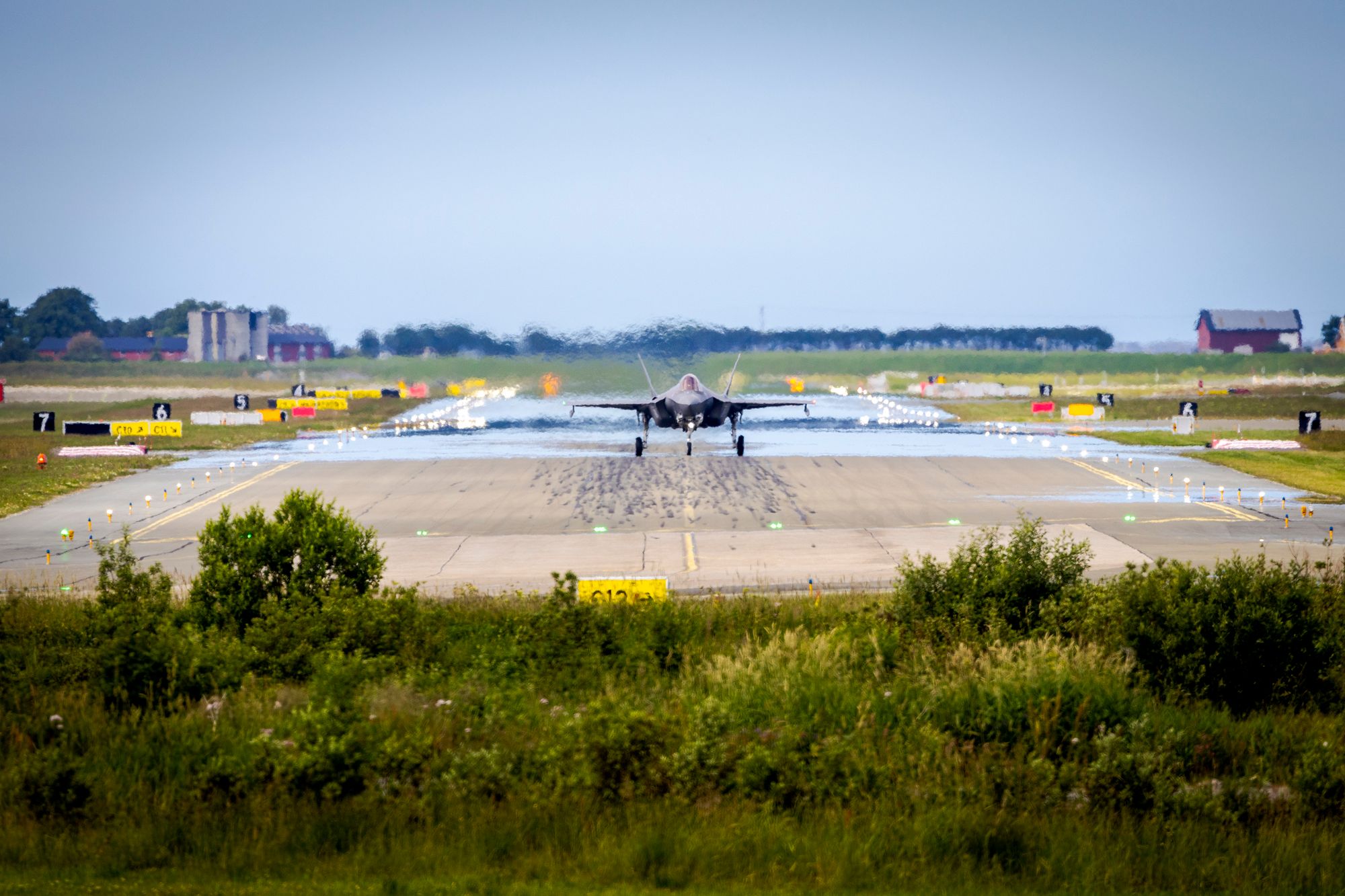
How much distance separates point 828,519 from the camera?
36.1 meters

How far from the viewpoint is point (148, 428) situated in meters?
65.5

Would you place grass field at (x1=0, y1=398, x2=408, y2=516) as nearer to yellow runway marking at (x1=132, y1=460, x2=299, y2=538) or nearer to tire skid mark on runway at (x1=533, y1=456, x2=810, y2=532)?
yellow runway marking at (x1=132, y1=460, x2=299, y2=538)

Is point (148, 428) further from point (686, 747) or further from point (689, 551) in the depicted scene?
point (686, 747)

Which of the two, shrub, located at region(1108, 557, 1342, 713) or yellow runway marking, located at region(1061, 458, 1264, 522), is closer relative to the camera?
shrub, located at region(1108, 557, 1342, 713)

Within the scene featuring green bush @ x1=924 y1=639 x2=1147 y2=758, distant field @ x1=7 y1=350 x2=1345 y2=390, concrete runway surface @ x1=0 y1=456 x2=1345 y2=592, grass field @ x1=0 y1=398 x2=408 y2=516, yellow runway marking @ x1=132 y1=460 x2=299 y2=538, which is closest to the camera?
green bush @ x1=924 y1=639 x2=1147 y2=758

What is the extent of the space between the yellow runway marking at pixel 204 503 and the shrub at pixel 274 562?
15.6m

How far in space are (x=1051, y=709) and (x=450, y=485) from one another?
35238 millimetres

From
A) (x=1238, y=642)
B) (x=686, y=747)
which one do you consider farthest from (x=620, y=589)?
(x=1238, y=642)

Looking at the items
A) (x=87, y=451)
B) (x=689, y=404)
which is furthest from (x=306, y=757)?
(x=87, y=451)

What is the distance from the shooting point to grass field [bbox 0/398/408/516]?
4572 cm

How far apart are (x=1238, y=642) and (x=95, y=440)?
6346 centimetres

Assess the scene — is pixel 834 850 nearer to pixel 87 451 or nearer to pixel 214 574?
pixel 214 574

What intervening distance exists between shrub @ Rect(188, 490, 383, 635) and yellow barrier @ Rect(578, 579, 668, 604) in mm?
3469

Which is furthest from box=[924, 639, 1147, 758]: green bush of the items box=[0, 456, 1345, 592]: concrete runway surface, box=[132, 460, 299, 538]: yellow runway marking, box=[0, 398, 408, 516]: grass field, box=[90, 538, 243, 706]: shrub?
box=[0, 398, 408, 516]: grass field
